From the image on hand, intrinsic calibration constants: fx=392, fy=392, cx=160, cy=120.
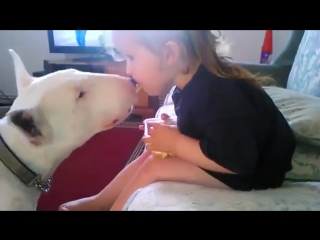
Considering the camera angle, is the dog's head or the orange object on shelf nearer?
the dog's head

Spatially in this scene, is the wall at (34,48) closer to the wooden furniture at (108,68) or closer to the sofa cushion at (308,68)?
the wooden furniture at (108,68)

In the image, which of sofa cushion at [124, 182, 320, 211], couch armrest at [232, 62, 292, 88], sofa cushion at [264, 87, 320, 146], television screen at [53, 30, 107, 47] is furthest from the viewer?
television screen at [53, 30, 107, 47]

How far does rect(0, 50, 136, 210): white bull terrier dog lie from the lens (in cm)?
94

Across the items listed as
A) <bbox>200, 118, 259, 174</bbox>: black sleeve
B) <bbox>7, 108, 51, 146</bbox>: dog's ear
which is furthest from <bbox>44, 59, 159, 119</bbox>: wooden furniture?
<bbox>200, 118, 259, 174</bbox>: black sleeve

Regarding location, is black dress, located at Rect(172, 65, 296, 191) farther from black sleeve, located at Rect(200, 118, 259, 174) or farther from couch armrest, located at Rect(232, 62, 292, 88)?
couch armrest, located at Rect(232, 62, 292, 88)

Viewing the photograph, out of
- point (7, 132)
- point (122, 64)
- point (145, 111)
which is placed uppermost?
point (7, 132)

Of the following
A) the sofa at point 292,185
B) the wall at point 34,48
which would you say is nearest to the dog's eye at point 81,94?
the sofa at point 292,185

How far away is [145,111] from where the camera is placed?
2713 millimetres

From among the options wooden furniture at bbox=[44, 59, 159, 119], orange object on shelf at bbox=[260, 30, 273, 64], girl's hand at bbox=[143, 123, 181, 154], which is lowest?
wooden furniture at bbox=[44, 59, 159, 119]

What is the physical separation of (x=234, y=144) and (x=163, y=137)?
0.18 metres

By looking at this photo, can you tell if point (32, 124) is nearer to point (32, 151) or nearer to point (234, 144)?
point (32, 151)
